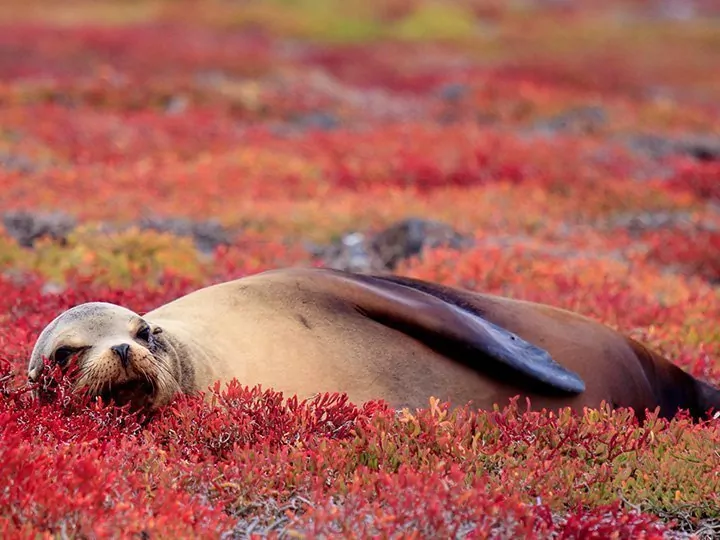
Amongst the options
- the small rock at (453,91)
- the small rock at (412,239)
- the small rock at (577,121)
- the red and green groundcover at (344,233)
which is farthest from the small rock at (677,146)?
the small rock at (412,239)

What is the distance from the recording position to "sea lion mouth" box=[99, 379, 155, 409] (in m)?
5.16

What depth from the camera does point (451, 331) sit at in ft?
19.3

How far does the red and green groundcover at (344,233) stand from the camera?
14.6ft

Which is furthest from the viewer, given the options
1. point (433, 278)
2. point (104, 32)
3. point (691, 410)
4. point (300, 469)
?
point (104, 32)

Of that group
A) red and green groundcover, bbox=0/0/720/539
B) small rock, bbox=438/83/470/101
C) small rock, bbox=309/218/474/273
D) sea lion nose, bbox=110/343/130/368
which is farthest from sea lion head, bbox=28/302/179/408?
small rock, bbox=438/83/470/101

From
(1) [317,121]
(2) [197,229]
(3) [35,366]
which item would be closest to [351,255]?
(2) [197,229]

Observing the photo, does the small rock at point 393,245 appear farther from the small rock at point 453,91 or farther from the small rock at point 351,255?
the small rock at point 453,91

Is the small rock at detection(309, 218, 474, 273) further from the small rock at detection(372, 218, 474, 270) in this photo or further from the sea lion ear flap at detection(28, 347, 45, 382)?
the sea lion ear flap at detection(28, 347, 45, 382)

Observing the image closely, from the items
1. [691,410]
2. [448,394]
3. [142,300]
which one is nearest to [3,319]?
Result: [142,300]

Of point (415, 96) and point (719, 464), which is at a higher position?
point (719, 464)

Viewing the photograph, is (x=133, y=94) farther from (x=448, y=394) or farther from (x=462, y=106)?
(x=448, y=394)

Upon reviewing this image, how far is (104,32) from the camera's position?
29.9 metres

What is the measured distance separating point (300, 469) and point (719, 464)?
72.5 inches

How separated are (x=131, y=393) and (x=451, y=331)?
1679 millimetres
